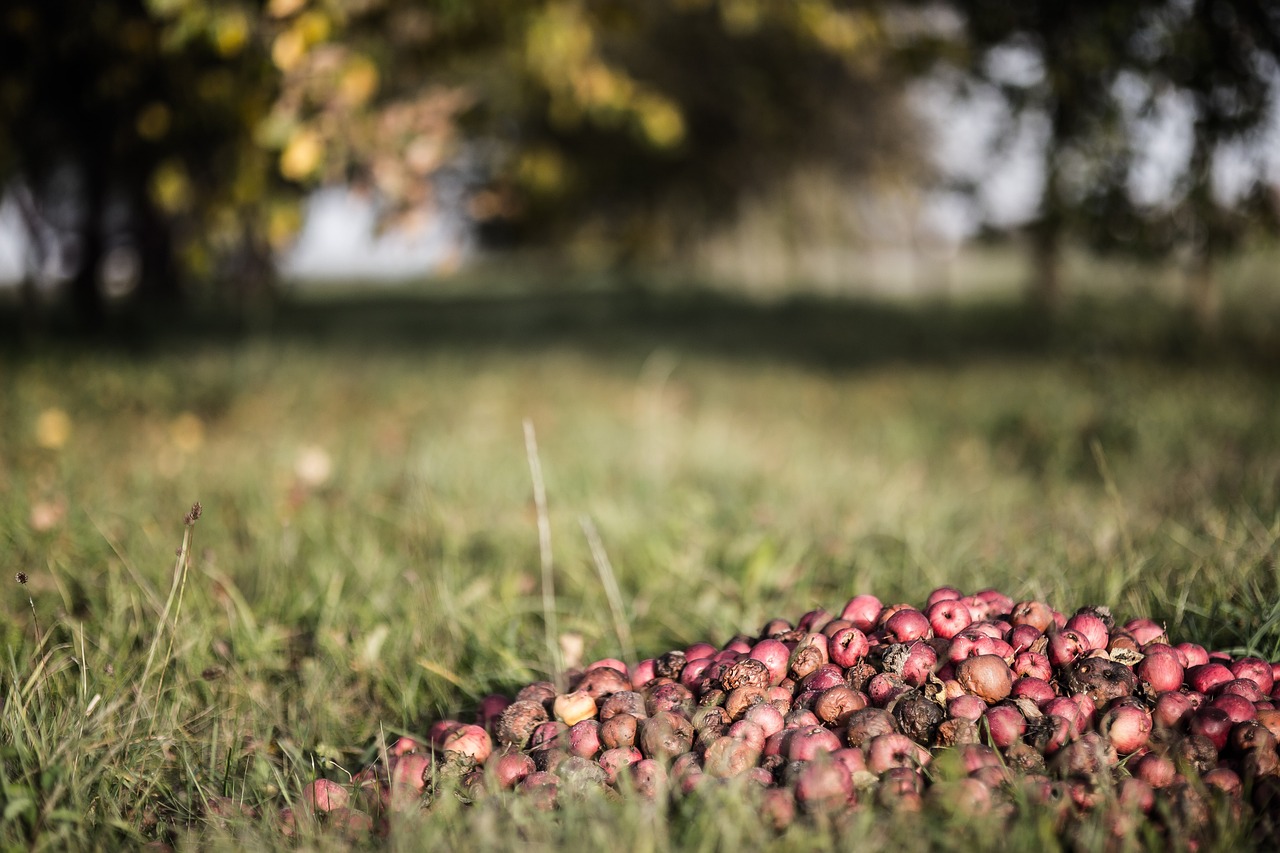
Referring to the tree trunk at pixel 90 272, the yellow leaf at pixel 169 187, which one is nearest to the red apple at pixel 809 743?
the yellow leaf at pixel 169 187

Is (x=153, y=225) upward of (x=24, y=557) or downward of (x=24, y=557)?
upward

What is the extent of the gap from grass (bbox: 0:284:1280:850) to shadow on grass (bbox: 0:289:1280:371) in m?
1.00

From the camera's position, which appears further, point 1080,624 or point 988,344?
point 988,344

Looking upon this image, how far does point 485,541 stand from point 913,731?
179 centimetres

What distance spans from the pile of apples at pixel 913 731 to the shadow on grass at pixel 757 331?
4.04m

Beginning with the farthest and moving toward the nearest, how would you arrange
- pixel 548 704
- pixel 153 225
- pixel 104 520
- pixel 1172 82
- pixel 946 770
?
pixel 153 225, pixel 1172 82, pixel 104 520, pixel 548 704, pixel 946 770

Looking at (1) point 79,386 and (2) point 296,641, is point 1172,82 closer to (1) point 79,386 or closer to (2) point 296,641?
(2) point 296,641

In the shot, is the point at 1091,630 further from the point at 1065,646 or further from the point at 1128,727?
the point at 1128,727

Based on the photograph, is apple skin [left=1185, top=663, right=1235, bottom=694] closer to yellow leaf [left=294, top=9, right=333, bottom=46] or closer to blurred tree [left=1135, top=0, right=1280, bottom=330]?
yellow leaf [left=294, top=9, right=333, bottom=46]

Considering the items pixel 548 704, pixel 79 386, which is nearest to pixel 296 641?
pixel 548 704

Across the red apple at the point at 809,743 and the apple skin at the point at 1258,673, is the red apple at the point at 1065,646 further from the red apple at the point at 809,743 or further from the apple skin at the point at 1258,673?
the red apple at the point at 809,743

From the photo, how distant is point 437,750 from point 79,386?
187 inches

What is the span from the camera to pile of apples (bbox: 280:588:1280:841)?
1281 millimetres

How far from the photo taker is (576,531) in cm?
297
